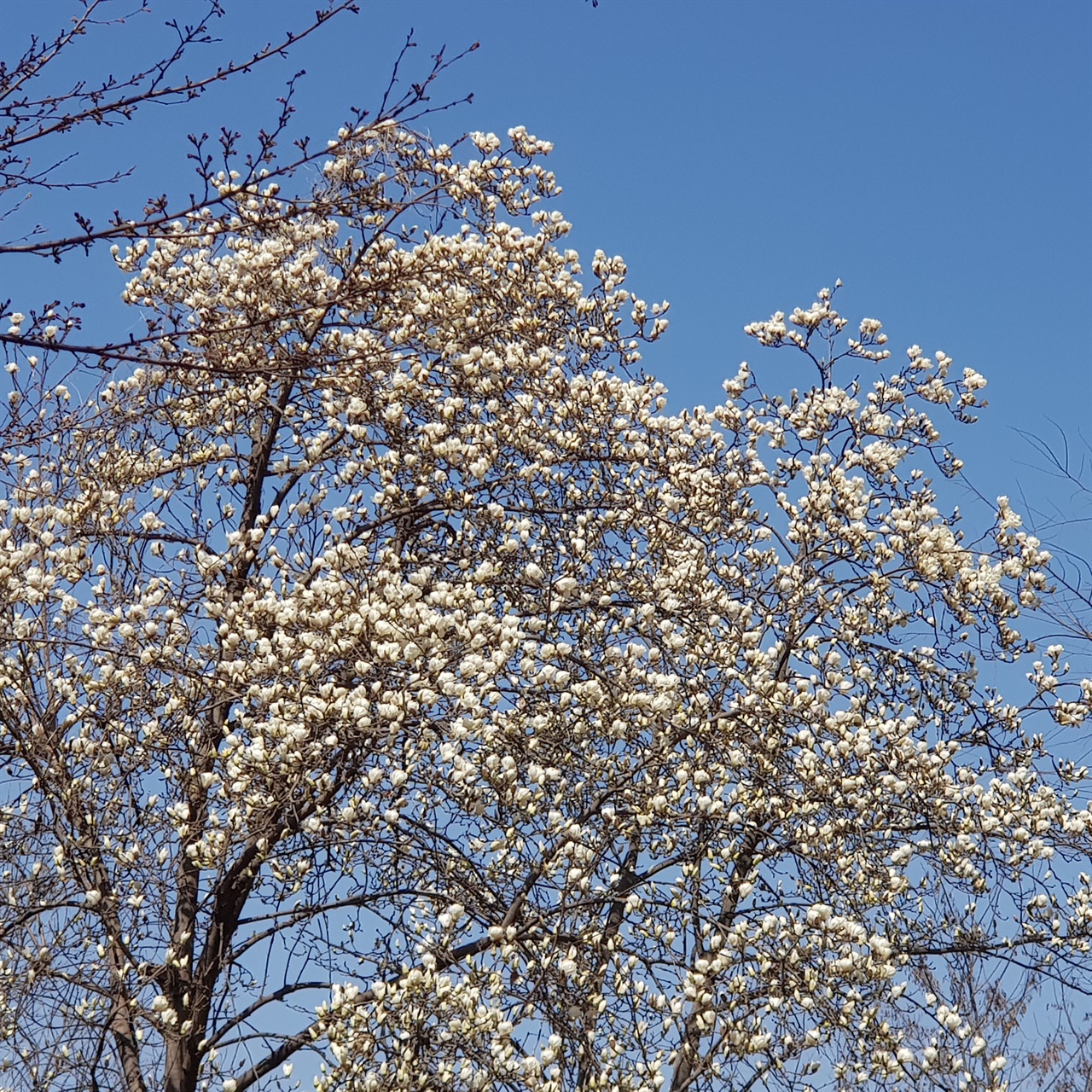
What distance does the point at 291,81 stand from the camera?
5.45m

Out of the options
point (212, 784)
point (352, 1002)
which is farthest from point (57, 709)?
point (352, 1002)

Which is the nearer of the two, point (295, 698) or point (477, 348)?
point (295, 698)

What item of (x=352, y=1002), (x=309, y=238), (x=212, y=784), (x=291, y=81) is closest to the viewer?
(x=291, y=81)

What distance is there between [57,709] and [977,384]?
25.3 ft

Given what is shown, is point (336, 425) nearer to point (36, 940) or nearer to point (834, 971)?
point (36, 940)

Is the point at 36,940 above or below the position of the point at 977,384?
below

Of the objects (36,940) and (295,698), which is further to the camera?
(36,940)

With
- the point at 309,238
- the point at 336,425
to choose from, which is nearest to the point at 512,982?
the point at 336,425

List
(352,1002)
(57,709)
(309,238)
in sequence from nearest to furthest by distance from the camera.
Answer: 1. (352,1002)
2. (57,709)
3. (309,238)

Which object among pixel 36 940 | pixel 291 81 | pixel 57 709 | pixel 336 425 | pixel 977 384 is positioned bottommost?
pixel 36 940

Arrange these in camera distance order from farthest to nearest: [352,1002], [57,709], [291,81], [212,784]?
[57,709] < [212,784] < [352,1002] < [291,81]

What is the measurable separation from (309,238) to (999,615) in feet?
20.9

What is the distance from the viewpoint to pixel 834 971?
23.7 ft

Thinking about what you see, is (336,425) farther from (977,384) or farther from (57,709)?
(977,384)
